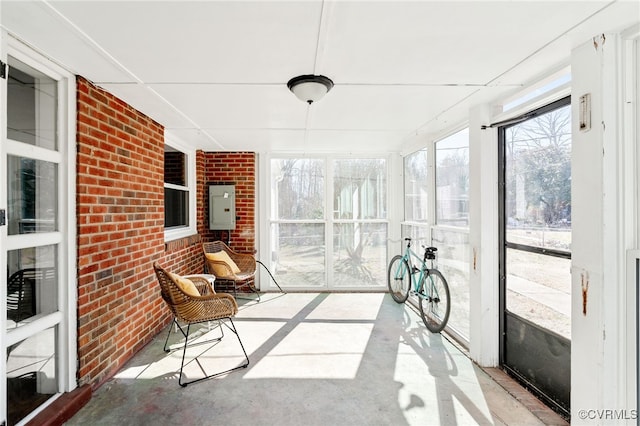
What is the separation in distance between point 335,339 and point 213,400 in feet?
4.45

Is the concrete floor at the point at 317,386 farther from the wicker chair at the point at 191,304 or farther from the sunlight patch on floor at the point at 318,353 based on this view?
the wicker chair at the point at 191,304

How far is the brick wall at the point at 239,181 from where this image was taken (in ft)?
16.0

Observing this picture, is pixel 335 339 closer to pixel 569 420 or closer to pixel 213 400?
pixel 213 400

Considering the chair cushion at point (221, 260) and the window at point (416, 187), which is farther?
the chair cushion at point (221, 260)

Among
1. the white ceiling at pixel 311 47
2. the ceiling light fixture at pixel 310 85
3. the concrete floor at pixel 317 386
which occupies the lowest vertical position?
the concrete floor at pixel 317 386

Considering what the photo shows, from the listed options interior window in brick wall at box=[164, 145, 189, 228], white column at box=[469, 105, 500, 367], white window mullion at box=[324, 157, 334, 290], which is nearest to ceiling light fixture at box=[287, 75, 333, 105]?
white column at box=[469, 105, 500, 367]

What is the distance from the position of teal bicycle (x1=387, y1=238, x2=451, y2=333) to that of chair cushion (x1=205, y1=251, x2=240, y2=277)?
2426 millimetres

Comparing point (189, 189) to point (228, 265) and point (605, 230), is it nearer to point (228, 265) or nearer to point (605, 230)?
point (228, 265)

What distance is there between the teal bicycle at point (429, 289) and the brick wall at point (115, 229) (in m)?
3.04

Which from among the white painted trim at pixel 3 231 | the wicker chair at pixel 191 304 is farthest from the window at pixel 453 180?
the white painted trim at pixel 3 231

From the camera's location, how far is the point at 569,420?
198 cm

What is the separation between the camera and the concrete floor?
203 centimetres

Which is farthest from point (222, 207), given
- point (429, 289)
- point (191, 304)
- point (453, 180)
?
point (453, 180)

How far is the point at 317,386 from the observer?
236 cm
